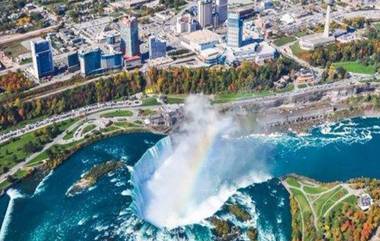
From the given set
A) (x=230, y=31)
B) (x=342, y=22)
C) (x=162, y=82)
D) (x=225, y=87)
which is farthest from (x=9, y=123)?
(x=342, y=22)

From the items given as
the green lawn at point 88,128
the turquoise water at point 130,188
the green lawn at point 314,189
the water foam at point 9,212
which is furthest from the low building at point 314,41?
the water foam at point 9,212

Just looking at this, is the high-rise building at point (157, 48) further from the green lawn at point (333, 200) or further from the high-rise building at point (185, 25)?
the green lawn at point (333, 200)

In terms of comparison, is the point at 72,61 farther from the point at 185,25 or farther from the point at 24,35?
the point at 185,25

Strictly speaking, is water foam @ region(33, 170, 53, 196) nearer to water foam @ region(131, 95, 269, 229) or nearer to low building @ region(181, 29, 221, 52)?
water foam @ region(131, 95, 269, 229)

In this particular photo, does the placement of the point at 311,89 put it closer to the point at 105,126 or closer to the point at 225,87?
the point at 225,87

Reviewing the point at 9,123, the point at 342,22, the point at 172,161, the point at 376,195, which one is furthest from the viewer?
the point at 342,22
